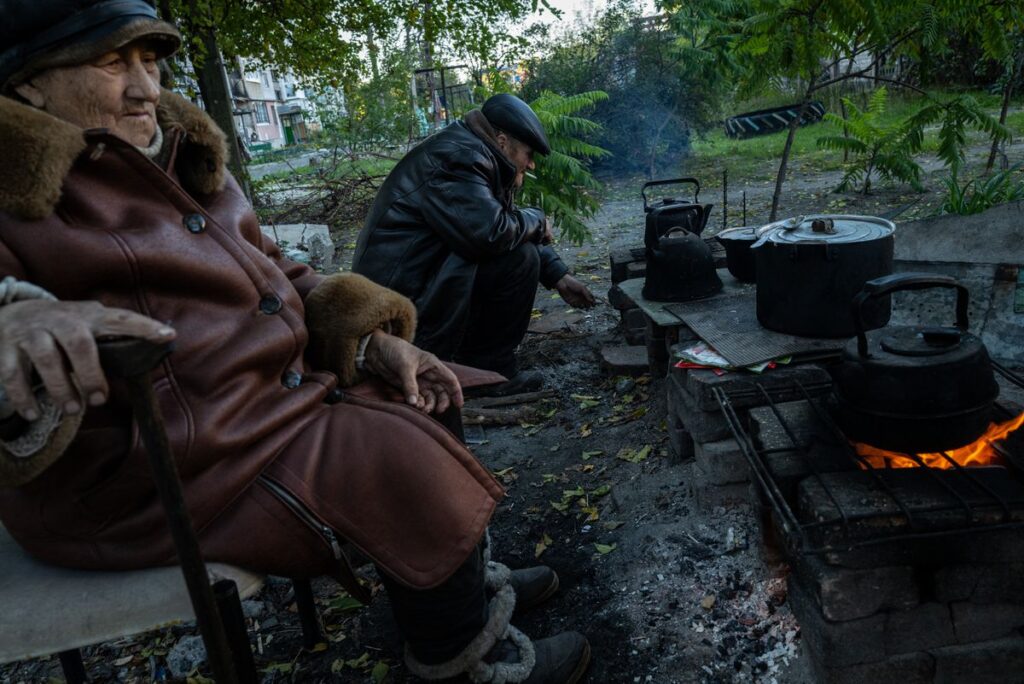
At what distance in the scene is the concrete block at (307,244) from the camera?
8.48m

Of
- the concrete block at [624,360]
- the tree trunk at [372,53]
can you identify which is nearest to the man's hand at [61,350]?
the concrete block at [624,360]

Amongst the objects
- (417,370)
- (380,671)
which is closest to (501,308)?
(417,370)

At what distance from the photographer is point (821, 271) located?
9.47 ft

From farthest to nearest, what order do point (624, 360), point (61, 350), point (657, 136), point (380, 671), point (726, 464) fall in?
point (657, 136) < point (624, 360) < point (726, 464) < point (380, 671) < point (61, 350)

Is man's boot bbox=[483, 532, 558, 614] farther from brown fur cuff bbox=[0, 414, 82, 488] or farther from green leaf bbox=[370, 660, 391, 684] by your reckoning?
brown fur cuff bbox=[0, 414, 82, 488]

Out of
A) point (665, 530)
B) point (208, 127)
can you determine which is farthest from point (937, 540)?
point (208, 127)

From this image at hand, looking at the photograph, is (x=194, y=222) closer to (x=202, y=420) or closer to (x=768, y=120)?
(x=202, y=420)

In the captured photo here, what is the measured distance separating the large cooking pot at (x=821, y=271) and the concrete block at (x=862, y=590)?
119cm

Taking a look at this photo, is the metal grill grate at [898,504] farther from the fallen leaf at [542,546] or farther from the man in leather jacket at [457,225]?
the man in leather jacket at [457,225]

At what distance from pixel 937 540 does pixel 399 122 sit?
13.9 m

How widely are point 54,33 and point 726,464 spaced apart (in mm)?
2590

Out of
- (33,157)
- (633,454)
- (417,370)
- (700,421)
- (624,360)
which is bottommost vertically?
(633,454)

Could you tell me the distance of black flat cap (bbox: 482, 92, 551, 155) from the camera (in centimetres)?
445

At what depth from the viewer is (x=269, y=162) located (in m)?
30.2
